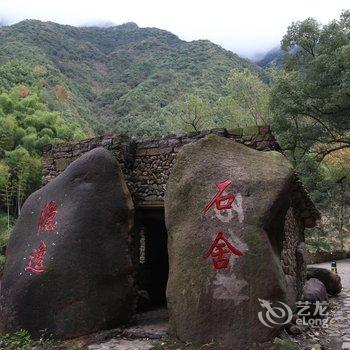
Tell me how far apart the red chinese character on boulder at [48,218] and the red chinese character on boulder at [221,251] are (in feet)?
9.17

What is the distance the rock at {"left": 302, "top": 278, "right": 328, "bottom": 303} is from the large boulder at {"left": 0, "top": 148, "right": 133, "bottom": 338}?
3.22 metres

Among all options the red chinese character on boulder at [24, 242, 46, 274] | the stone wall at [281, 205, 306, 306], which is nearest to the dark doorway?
the red chinese character on boulder at [24, 242, 46, 274]

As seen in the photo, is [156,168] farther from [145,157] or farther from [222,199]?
[222,199]

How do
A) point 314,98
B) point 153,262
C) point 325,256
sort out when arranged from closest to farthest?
point 153,262 < point 314,98 < point 325,256

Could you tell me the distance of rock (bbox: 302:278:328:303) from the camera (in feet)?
25.8

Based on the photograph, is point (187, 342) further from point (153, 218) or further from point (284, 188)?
point (153, 218)

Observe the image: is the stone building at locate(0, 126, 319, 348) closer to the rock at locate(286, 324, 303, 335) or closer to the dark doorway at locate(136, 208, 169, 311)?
the rock at locate(286, 324, 303, 335)

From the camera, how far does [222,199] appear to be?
6.09 metres

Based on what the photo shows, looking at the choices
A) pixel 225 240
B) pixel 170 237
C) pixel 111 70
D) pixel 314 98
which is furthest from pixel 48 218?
pixel 111 70

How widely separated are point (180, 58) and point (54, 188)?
5473 centimetres

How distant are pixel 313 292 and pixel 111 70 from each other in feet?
206

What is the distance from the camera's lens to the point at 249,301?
552 cm

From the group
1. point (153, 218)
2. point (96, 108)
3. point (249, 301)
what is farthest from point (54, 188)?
point (96, 108)

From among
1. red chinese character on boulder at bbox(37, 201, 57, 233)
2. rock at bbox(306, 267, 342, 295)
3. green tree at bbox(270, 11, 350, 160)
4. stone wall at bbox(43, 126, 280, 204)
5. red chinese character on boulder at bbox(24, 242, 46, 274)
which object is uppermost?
green tree at bbox(270, 11, 350, 160)
